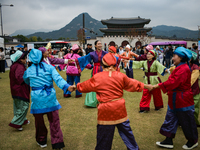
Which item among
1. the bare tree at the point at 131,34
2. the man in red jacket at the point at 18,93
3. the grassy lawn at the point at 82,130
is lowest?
the grassy lawn at the point at 82,130

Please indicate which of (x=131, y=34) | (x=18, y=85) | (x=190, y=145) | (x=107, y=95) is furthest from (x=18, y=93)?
(x=131, y=34)

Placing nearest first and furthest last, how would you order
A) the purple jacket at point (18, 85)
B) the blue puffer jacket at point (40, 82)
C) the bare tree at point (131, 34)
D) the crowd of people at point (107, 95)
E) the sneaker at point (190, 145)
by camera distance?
the crowd of people at point (107, 95) < the blue puffer jacket at point (40, 82) < the sneaker at point (190, 145) < the purple jacket at point (18, 85) < the bare tree at point (131, 34)

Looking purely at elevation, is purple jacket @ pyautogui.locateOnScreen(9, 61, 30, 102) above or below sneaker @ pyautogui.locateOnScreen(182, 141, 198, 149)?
above

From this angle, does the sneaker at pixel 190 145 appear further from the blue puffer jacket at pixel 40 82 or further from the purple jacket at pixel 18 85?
the purple jacket at pixel 18 85

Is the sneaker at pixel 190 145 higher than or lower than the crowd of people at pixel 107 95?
lower

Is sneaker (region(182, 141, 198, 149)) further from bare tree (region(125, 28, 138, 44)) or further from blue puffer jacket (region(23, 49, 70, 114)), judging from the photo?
bare tree (region(125, 28, 138, 44))

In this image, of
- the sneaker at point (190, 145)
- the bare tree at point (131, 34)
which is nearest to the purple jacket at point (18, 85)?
the sneaker at point (190, 145)

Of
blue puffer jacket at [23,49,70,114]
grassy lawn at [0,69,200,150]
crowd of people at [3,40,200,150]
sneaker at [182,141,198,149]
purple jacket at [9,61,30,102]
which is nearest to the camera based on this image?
crowd of people at [3,40,200,150]

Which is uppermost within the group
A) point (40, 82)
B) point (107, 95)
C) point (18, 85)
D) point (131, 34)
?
point (131, 34)

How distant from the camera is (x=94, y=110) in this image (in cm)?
512

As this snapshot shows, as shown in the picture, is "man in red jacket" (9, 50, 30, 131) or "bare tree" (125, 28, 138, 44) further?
"bare tree" (125, 28, 138, 44)

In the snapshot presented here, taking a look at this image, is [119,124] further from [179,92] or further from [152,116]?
[152,116]

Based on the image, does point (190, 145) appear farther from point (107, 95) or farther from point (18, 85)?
point (18, 85)

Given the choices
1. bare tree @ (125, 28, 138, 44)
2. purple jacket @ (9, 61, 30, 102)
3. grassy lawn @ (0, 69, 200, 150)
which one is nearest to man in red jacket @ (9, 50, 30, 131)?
purple jacket @ (9, 61, 30, 102)
